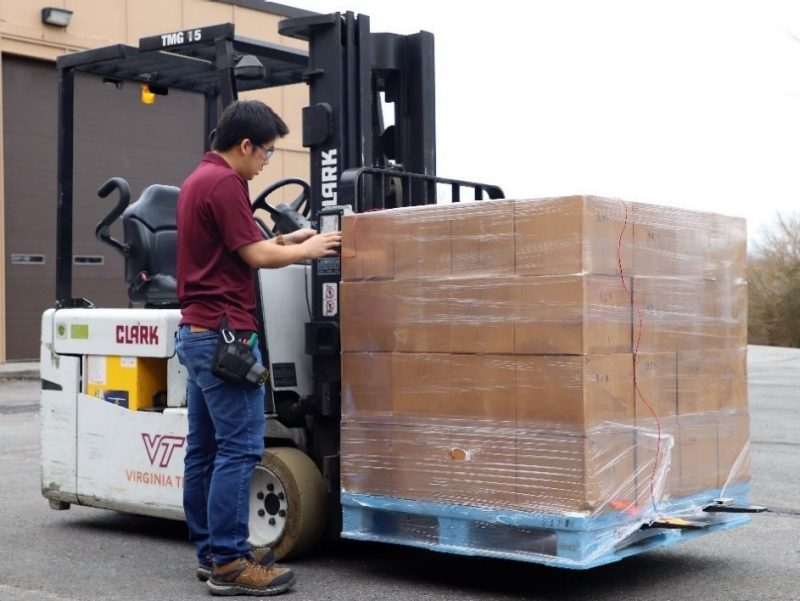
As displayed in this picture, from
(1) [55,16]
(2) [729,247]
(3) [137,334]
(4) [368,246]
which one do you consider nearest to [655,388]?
(2) [729,247]

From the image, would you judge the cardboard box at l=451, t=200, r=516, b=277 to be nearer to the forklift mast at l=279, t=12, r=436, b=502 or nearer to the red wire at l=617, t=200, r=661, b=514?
the red wire at l=617, t=200, r=661, b=514

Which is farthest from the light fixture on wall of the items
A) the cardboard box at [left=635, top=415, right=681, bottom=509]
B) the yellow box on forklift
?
the cardboard box at [left=635, top=415, right=681, bottom=509]

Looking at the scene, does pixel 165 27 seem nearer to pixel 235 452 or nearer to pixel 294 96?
pixel 294 96

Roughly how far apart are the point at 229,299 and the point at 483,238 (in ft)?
3.57

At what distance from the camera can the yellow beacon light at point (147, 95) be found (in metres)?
6.97

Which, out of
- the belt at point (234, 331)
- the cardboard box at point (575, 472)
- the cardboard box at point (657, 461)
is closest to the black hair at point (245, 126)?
the belt at point (234, 331)

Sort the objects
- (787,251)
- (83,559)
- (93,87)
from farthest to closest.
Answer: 1. (787,251)
2. (93,87)
3. (83,559)

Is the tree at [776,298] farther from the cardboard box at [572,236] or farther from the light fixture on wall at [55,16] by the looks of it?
the cardboard box at [572,236]

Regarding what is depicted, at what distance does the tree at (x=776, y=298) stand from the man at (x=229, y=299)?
3121 cm

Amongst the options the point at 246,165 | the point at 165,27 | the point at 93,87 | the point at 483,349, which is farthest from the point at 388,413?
the point at 165,27

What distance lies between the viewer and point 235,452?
4934 mm

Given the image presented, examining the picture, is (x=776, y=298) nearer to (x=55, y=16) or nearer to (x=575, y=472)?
(x=55, y=16)

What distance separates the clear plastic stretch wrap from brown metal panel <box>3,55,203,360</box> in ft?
47.0

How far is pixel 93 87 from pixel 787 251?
23.3 meters
